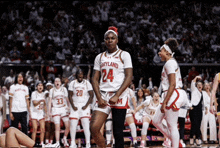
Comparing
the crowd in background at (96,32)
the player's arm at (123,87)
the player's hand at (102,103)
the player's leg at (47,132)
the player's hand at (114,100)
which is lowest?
the player's leg at (47,132)

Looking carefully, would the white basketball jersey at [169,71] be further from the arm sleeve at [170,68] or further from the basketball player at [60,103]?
the basketball player at [60,103]

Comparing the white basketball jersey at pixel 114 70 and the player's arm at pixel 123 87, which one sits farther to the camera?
the white basketball jersey at pixel 114 70

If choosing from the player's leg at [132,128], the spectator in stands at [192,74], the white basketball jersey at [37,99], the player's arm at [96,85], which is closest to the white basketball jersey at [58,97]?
the white basketball jersey at [37,99]

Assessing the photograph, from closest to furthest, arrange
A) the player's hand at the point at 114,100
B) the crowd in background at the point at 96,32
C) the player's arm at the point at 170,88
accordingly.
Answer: the player's hand at the point at 114,100, the player's arm at the point at 170,88, the crowd in background at the point at 96,32

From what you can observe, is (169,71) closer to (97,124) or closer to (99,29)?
(97,124)

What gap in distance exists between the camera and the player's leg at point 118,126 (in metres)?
5.28

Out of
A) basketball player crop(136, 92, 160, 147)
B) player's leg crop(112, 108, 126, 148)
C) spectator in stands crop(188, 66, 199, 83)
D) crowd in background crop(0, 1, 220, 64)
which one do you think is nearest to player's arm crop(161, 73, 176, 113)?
player's leg crop(112, 108, 126, 148)

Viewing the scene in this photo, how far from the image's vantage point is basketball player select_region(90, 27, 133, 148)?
17.4ft

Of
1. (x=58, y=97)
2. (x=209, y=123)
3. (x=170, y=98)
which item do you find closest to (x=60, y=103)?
(x=58, y=97)

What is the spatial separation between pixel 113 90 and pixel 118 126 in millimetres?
522

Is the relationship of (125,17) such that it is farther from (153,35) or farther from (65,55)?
(65,55)

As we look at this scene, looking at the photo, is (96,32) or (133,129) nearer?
(133,129)

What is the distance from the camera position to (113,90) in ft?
17.9

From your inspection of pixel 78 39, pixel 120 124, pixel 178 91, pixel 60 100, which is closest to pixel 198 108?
pixel 60 100
